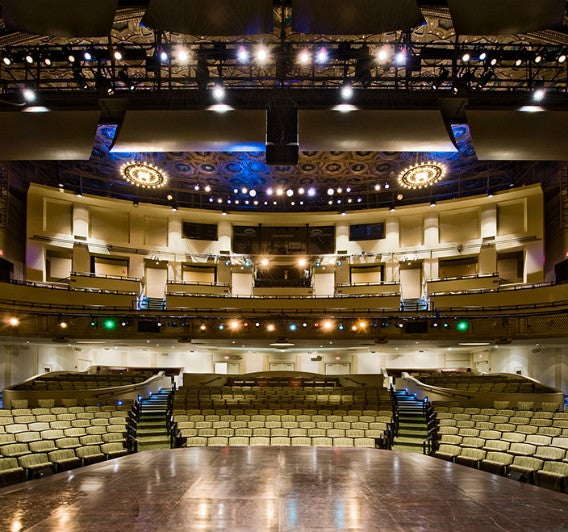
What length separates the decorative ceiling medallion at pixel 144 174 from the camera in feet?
63.4

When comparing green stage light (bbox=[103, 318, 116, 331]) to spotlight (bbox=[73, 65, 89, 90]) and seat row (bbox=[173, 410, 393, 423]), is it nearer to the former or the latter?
seat row (bbox=[173, 410, 393, 423])

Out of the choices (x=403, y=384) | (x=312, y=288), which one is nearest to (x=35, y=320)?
(x=312, y=288)

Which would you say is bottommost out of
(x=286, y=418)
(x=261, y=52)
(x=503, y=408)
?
(x=503, y=408)

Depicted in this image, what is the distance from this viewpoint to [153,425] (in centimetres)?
1286

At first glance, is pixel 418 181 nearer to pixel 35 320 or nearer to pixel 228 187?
pixel 228 187

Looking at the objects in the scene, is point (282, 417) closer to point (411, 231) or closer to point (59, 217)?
point (411, 231)

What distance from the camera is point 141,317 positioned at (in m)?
17.6

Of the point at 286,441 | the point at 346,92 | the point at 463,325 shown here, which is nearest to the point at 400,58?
the point at 346,92

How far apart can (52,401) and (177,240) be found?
11.0 metres

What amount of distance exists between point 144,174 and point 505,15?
57.8ft

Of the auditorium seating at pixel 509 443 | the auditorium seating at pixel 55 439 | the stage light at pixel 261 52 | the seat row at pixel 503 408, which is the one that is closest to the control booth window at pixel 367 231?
the seat row at pixel 503 408

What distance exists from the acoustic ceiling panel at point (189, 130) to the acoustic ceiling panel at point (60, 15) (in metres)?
1.40

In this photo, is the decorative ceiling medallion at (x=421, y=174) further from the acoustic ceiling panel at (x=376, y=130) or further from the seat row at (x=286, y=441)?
the acoustic ceiling panel at (x=376, y=130)

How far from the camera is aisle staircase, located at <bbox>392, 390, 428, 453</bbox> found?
11.8 metres
